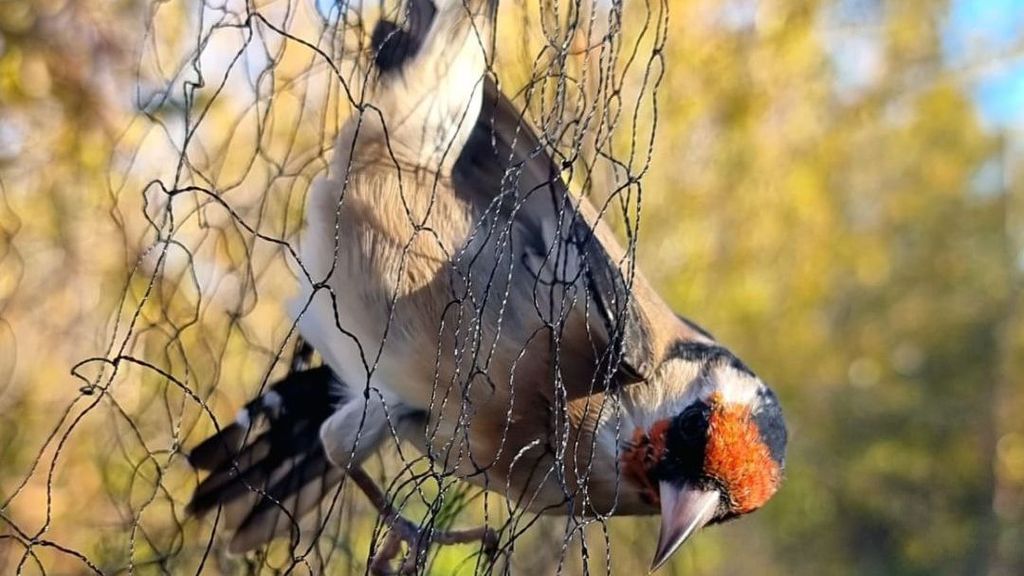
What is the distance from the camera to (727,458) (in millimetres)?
1450

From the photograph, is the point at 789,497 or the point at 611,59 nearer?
the point at 611,59

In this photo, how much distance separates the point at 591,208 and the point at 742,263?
2.87 metres

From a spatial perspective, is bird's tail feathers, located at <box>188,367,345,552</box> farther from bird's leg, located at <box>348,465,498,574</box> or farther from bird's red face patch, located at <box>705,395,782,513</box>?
bird's red face patch, located at <box>705,395,782,513</box>

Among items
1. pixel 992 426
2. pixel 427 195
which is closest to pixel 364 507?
pixel 427 195

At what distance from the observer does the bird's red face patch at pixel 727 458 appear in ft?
4.76

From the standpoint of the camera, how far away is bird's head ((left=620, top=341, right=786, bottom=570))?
1.43 metres

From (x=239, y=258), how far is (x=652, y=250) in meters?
1.52

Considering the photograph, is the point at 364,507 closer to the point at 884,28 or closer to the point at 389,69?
the point at 389,69

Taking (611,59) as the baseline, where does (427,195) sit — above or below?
above

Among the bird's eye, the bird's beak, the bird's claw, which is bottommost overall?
the bird's beak

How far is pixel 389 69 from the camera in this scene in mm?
Result: 1585

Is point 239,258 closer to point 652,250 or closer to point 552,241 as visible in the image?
point 552,241

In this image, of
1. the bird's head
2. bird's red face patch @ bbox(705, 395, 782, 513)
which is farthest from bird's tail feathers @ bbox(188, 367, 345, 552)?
bird's red face patch @ bbox(705, 395, 782, 513)

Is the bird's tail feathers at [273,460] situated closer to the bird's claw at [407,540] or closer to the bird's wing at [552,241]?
the bird's claw at [407,540]
